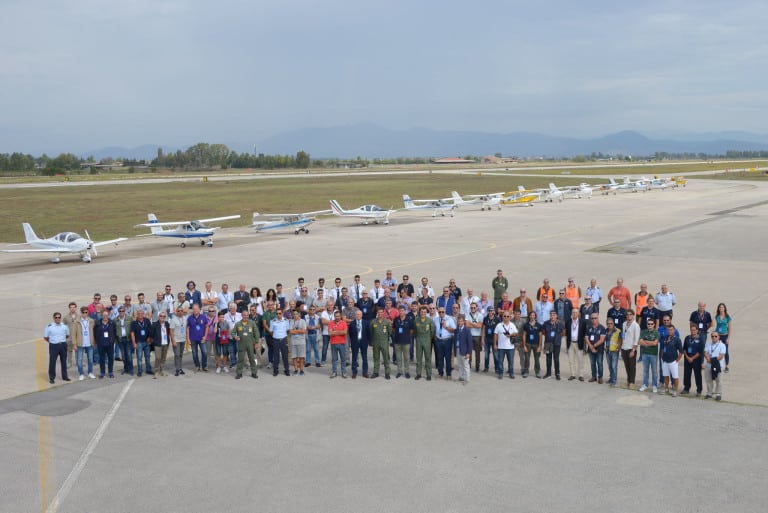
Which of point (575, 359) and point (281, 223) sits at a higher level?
point (281, 223)

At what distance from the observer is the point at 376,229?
46219 millimetres

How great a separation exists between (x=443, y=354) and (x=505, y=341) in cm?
128

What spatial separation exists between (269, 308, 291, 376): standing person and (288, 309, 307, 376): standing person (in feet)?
0.49

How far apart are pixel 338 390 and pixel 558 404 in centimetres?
412

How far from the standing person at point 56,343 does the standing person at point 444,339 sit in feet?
24.8

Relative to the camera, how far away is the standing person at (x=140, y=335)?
14.5 meters

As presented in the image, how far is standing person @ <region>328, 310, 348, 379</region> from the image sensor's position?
14391 mm

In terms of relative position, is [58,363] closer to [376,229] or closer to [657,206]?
[376,229]

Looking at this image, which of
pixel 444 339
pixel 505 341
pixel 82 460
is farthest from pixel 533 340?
pixel 82 460

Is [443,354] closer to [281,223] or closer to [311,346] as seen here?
[311,346]

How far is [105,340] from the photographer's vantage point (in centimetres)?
1451

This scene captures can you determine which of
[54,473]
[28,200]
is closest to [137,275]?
[54,473]

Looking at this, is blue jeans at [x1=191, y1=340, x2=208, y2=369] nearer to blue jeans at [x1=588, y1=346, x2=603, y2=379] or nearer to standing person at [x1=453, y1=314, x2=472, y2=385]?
standing person at [x1=453, y1=314, x2=472, y2=385]

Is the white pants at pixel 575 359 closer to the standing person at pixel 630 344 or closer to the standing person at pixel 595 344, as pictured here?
the standing person at pixel 595 344
